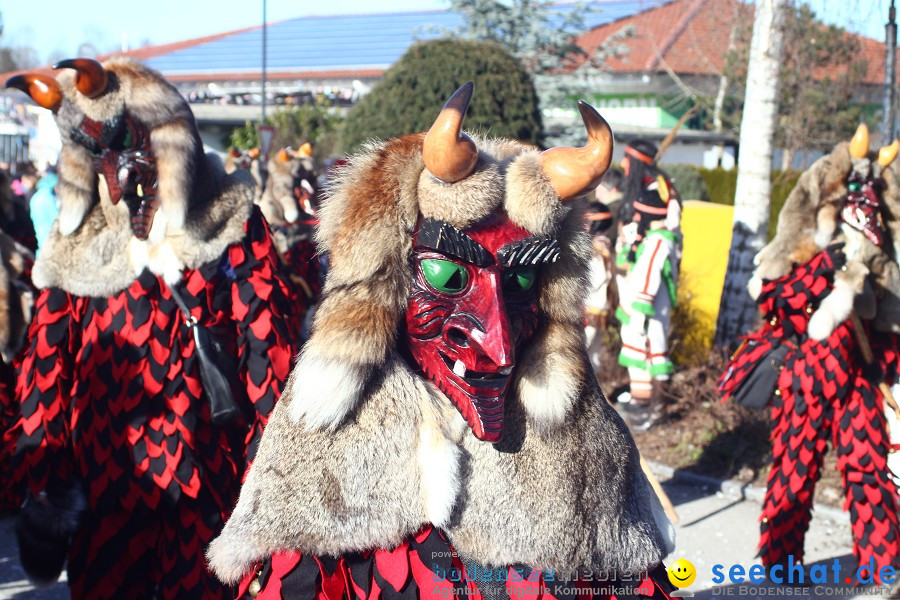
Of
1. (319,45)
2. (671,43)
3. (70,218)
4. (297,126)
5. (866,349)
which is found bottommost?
(297,126)

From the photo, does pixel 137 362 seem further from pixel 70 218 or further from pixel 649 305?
pixel 649 305

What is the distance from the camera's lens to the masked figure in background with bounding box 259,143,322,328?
893cm

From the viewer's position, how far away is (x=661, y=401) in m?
8.12

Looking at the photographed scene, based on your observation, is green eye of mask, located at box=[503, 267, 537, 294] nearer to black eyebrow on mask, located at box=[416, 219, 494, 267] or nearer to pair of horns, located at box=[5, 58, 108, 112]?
black eyebrow on mask, located at box=[416, 219, 494, 267]

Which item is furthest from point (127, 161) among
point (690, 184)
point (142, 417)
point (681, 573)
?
point (690, 184)

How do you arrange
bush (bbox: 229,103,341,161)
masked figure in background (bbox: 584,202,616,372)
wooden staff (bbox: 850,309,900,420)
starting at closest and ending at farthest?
wooden staff (bbox: 850,309,900,420) → masked figure in background (bbox: 584,202,616,372) → bush (bbox: 229,103,341,161)

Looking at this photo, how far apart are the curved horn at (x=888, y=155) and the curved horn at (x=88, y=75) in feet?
12.3

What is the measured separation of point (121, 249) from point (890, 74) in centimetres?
806

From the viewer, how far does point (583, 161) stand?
2.04 m

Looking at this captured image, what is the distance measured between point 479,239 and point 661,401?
20.8 ft

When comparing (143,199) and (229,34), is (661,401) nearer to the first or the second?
(143,199)

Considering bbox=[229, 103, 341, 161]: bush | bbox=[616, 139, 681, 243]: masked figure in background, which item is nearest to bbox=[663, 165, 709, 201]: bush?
bbox=[229, 103, 341, 161]: bush

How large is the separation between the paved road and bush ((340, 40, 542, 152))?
548 centimetres

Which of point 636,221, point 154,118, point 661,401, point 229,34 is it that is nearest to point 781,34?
point 636,221
